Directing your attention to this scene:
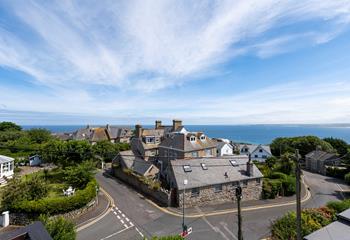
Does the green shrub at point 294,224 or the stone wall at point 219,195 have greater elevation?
the green shrub at point 294,224

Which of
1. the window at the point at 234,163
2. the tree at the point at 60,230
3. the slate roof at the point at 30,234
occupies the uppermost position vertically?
the slate roof at the point at 30,234

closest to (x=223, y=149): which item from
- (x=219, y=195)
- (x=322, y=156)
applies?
(x=322, y=156)

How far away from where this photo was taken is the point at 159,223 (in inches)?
870

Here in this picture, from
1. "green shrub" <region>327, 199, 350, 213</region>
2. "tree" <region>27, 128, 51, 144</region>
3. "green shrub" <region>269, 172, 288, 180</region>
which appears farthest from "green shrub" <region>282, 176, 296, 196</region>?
"tree" <region>27, 128, 51, 144</region>

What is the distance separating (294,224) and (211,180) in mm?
12231

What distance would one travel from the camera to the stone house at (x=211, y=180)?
88.5ft

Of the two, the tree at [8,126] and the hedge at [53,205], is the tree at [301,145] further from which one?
the tree at [8,126]

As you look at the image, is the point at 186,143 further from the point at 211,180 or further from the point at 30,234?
the point at 30,234

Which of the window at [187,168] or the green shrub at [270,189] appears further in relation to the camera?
the green shrub at [270,189]

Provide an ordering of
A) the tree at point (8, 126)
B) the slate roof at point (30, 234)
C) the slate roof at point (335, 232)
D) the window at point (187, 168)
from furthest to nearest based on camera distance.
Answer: the tree at point (8, 126)
the window at point (187, 168)
the slate roof at point (335, 232)
the slate roof at point (30, 234)

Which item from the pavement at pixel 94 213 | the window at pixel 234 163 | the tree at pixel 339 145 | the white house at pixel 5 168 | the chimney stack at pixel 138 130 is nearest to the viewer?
the pavement at pixel 94 213

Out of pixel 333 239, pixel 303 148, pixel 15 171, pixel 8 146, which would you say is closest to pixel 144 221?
pixel 333 239

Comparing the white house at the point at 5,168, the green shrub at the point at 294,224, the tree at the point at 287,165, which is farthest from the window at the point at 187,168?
the white house at the point at 5,168

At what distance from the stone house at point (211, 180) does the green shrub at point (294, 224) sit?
34.6 feet
